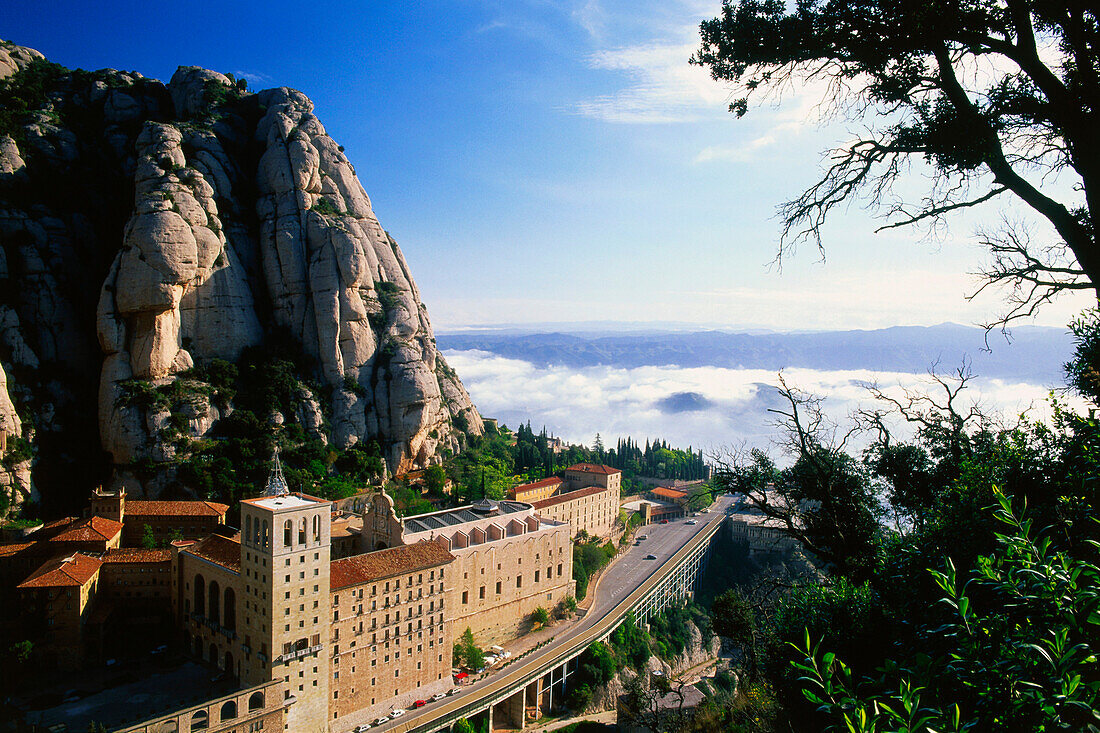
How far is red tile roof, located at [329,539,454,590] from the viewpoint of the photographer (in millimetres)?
28111

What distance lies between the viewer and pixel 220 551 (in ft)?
93.8

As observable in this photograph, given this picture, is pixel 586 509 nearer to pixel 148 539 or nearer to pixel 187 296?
pixel 148 539

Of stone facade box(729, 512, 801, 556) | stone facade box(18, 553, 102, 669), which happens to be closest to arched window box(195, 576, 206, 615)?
stone facade box(18, 553, 102, 669)

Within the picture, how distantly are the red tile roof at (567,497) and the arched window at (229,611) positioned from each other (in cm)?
2468

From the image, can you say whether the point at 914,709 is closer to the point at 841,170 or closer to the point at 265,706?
the point at 841,170

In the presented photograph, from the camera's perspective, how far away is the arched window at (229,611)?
87.2ft

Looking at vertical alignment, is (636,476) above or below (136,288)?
below

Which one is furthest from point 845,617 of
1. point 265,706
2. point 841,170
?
point 265,706

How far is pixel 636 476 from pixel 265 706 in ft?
208

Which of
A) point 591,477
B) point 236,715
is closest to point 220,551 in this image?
point 236,715

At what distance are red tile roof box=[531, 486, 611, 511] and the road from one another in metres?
6.89

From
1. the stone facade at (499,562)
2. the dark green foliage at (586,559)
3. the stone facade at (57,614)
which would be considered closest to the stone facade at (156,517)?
the stone facade at (57,614)

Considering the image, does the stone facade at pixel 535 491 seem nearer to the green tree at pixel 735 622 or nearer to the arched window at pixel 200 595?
the arched window at pixel 200 595

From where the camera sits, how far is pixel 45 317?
44.1 metres
